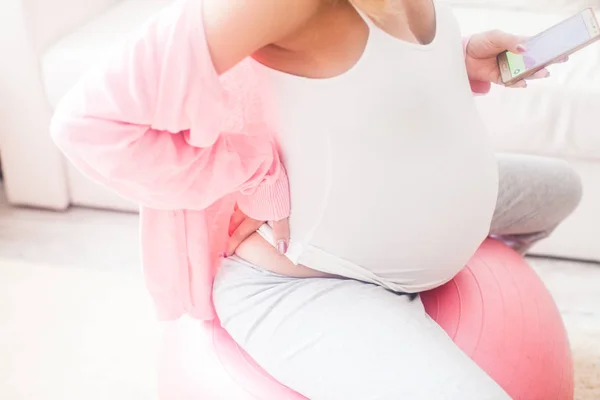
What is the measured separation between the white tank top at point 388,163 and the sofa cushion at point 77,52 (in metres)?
0.77

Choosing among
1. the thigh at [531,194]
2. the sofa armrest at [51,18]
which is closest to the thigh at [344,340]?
the thigh at [531,194]

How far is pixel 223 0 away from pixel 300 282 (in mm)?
353

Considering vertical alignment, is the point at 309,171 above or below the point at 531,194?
above

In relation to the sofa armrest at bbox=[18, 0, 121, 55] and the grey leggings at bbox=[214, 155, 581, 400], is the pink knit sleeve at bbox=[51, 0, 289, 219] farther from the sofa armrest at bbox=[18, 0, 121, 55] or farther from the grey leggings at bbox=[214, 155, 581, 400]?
the sofa armrest at bbox=[18, 0, 121, 55]

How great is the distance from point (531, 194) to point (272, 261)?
442 millimetres

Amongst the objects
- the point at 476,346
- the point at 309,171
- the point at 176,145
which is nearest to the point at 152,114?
the point at 176,145

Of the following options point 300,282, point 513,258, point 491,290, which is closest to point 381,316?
point 300,282

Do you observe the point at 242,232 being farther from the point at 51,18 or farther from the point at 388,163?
Result: the point at 51,18

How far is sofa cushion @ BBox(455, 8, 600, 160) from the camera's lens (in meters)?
1.33

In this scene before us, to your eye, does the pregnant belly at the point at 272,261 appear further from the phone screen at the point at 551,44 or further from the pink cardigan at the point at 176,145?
the phone screen at the point at 551,44

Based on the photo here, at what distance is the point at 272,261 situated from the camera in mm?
852

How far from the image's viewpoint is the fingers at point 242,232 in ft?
2.85

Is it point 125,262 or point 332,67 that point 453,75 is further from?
point 125,262

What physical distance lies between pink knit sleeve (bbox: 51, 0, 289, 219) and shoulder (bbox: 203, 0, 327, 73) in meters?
0.01
